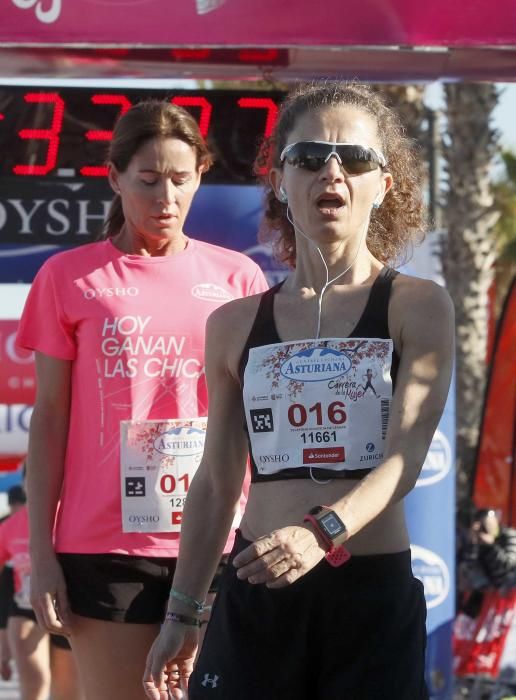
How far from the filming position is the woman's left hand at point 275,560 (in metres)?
2.32

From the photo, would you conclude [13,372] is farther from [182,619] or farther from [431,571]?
[182,619]

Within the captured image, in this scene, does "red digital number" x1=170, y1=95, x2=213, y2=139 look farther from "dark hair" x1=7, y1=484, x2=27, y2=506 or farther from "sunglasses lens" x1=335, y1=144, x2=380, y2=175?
"dark hair" x1=7, y1=484, x2=27, y2=506

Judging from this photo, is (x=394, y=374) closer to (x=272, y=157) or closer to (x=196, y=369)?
(x=272, y=157)

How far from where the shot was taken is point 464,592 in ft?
29.5

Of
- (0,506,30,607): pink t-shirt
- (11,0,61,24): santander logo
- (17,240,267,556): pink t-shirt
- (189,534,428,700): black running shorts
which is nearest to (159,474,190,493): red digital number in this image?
(17,240,267,556): pink t-shirt

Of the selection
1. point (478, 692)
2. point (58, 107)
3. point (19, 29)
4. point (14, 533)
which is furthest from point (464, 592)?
point (19, 29)

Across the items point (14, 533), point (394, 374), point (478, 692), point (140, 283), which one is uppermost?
point (140, 283)

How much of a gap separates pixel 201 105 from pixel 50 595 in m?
2.44

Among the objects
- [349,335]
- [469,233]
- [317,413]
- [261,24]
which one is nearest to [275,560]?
[317,413]

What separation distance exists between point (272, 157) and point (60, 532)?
1.19 m

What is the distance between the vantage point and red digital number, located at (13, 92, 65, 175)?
5.36 meters

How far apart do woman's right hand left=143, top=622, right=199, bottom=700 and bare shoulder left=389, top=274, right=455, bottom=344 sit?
808mm

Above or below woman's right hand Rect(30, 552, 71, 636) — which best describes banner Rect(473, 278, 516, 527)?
above

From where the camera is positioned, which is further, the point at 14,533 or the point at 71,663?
the point at 14,533
